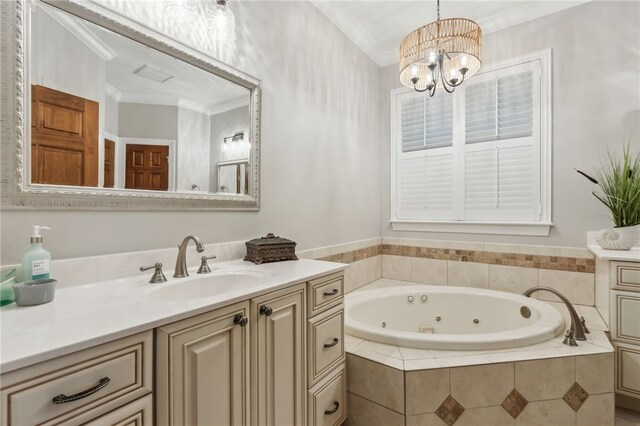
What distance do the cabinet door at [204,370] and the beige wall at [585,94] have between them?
252cm

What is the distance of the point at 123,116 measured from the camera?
1300 mm

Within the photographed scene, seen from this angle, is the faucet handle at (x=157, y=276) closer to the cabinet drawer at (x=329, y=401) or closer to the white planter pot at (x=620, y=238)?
the cabinet drawer at (x=329, y=401)

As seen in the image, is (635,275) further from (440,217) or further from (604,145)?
(440,217)

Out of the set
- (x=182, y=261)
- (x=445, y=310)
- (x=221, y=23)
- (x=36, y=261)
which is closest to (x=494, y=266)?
(x=445, y=310)

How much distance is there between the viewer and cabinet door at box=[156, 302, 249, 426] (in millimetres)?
840

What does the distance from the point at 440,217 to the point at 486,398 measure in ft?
5.55

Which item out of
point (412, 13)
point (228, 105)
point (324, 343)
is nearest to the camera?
point (324, 343)

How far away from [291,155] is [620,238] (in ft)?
7.31

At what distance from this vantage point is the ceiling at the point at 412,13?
8.03ft

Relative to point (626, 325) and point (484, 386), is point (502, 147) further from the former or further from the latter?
point (484, 386)

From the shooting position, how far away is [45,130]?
1.08 meters

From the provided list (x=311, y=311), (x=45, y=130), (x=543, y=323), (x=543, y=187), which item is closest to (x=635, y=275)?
(x=543, y=323)

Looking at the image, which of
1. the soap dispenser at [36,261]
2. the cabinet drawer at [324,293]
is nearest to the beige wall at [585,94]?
the cabinet drawer at [324,293]

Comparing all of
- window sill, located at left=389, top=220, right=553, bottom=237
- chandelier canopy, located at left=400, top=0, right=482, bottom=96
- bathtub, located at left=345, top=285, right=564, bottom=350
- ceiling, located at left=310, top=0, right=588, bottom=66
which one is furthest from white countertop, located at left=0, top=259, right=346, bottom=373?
ceiling, located at left=310, top=0, right=588, bottom=66
